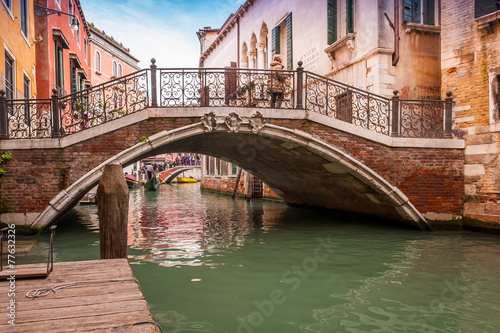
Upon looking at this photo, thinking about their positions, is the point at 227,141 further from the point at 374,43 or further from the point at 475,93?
the point at 475,93

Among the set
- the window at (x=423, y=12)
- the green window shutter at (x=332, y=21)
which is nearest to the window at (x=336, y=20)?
the green window shutter at (x=332, y=21)

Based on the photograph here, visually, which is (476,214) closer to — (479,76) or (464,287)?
(479,76)

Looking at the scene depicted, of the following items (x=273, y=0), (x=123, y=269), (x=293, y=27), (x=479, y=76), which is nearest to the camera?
(x=123, y=269)

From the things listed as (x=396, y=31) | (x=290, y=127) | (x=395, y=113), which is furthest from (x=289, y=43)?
(x=290, y=127)

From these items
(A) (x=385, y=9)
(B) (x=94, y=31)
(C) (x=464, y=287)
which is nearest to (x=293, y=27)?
(A) (x=385, y=9)

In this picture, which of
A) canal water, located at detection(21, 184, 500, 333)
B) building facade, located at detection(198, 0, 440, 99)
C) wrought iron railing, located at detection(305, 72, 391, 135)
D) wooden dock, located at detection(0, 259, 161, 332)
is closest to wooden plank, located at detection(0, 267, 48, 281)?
wooden dock, located at detection(0, 259, 161, 332)

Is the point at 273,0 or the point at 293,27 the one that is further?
the point at 273,0

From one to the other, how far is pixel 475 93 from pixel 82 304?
24.8ft

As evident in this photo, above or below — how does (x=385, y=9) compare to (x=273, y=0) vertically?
below

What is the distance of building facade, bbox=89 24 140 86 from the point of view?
2385cm

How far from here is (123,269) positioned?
2885 millimetres

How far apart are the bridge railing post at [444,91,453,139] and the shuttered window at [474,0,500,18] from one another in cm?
149

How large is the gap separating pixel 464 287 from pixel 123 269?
3.49 m

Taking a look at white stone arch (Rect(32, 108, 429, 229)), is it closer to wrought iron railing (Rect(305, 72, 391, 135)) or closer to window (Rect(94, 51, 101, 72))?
wrought iron railing (Rect(305, 72, 391, 135))
